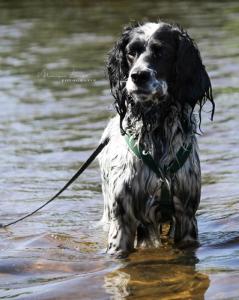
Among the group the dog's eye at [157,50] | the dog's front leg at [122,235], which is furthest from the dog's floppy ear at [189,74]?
the dog's front leg at [122,235]

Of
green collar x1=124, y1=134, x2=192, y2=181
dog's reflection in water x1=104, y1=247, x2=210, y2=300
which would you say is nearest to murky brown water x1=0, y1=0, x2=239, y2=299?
dog's reflection in water x1=104, y1=247, x2=210, y2=300

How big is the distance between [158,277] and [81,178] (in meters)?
3.57

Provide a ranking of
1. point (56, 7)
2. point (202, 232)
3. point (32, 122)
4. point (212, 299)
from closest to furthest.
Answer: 1. point (212, 299)
2. point (202, 232)
3. point (32, 122)
4. point (56, 7)

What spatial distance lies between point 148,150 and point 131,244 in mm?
756

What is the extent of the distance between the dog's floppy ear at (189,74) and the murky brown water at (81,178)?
4.04 ft

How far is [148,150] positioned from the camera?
21.3 feet

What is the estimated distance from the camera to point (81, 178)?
9.58 meters

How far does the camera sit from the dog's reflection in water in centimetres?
576

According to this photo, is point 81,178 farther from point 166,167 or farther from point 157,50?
point 157,50

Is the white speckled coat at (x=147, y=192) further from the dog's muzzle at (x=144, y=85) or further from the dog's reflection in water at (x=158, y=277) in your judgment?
the dog's muzzle at (x=144, y=85)

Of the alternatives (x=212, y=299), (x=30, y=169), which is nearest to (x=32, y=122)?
(x=30, y=169)

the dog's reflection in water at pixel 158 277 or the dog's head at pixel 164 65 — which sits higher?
the dog's head at pixel 164 65

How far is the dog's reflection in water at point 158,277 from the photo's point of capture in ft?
18.9

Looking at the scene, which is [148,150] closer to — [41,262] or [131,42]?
[131,42]
